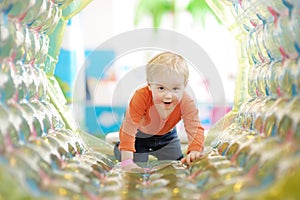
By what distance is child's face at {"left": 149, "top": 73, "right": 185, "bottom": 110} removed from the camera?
1.54m

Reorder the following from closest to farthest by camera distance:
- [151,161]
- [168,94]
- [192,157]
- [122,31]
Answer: [192,157] < [168,94] < [151,161] < [122,31]

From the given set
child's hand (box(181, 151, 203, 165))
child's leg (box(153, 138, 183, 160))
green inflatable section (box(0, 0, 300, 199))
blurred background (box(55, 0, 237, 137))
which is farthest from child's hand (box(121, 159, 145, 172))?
blurred background (box(55, 0, 237, 137))

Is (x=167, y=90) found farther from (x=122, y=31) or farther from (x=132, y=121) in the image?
(x=122, y=31)

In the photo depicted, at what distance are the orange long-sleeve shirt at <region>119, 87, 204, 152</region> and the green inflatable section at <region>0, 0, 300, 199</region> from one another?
7 centimetres

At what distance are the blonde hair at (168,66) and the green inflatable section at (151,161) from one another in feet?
0.73

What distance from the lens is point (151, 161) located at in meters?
1.64

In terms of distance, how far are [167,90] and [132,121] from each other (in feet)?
0.56

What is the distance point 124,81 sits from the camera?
2115 mm

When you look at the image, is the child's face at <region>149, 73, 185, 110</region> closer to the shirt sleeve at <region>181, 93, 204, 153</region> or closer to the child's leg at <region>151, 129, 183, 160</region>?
the shirt sleeve at <region>181, 93, 204, 153</region>

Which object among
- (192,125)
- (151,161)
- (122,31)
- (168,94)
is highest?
(122,31)

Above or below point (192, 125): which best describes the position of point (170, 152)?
below

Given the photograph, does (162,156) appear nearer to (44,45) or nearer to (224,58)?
(44,45)

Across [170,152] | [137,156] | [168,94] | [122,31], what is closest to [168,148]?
[170,152]

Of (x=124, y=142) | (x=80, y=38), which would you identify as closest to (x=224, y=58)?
(x=80, y=38)
